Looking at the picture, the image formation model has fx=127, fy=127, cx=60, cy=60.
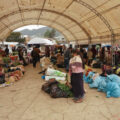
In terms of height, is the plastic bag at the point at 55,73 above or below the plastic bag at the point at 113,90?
above

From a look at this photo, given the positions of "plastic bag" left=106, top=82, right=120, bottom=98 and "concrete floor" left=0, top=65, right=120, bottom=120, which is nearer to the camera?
"concrete floor" left=0, top=65, right=120, bottom=120

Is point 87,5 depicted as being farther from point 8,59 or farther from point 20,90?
point 8,59

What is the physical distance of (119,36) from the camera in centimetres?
817

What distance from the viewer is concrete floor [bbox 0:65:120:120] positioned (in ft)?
11.2

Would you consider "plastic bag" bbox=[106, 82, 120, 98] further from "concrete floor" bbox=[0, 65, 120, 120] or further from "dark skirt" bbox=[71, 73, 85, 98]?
"dark skirt" bbox=[71, 73, 85, 98]

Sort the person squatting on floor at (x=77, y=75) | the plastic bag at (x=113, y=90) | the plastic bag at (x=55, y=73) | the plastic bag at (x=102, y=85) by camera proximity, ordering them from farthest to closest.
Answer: the plastic bag at (x=55, y=73) → the plastic bag at (x=102, y=85) → the plastic bag at (x=113, y=90) → the person squatting on floor at (x=77, y=75)

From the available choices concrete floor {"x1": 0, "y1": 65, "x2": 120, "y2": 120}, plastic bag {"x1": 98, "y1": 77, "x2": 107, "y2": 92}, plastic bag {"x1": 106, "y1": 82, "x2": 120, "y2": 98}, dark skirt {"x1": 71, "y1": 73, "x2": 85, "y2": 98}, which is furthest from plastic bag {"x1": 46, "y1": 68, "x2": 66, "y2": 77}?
plastic bag {"x1": 106, "y1": 82, "x2": 120, "y2": 98}

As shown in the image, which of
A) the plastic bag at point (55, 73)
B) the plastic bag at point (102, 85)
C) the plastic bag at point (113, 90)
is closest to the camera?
the plastic bag at point (113, 90)

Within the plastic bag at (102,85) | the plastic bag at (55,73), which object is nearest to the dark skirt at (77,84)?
the plastic bag at (102,85)

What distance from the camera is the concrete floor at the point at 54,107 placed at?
3.41 metres

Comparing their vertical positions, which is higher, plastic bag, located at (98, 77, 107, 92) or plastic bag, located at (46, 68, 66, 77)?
plastic bag, located at (46, 68, 66, 77)

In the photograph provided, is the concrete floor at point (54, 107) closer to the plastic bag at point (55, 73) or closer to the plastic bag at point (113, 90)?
the plastic bag at point (113, 90)

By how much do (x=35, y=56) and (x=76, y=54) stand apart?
631 centimetres

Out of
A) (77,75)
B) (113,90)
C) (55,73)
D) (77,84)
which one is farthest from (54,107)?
(55,73)
